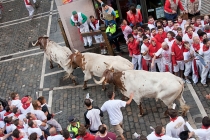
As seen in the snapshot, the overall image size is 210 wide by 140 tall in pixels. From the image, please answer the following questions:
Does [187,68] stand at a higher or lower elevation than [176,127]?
lower

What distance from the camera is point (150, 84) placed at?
9016mm

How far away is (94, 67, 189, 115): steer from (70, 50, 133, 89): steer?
59cm

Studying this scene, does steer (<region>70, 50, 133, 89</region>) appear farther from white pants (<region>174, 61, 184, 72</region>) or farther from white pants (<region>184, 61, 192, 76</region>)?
white pants (<region>184, 61, 192, 76</region>)

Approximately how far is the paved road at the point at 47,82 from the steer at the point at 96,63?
2.82ft

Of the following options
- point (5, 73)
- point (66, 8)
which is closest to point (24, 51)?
point (5, 73)

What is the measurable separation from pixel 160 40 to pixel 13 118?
18.5 feet

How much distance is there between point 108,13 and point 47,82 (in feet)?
12.8

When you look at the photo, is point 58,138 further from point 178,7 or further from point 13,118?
point 178,7

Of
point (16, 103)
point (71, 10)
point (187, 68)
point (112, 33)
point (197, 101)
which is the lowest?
point (197, 101)

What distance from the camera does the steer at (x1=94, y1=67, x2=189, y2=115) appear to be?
8.68m

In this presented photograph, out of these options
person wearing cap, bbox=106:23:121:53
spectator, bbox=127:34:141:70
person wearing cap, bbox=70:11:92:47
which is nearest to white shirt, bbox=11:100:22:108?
spectator, bbox=127:34:141:70

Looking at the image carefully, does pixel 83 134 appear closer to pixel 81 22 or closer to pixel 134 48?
pixel 134 48

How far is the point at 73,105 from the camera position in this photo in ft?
35.9

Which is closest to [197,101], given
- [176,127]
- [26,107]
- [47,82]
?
[176,127]
